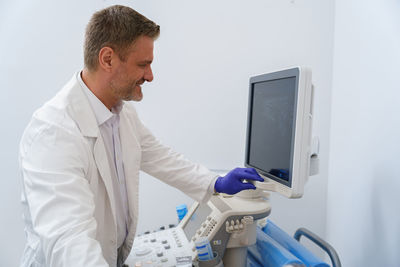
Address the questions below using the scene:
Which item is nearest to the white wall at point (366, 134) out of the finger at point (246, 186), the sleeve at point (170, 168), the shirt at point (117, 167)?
the finger at point (246, 186)

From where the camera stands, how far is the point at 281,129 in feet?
3.51

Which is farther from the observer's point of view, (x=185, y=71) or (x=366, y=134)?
(x=185, y=71)

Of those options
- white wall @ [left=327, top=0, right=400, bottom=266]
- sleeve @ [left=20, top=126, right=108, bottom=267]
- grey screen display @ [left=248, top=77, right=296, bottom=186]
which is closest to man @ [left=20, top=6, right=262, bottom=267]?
sleeve @ [left=20, top=126, right=108, bottom=267]

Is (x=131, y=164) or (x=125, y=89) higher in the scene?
(x=125, y=89)

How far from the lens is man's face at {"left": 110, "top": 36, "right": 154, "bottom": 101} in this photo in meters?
1.12

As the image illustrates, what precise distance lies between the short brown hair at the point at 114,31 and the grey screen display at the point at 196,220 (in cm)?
72

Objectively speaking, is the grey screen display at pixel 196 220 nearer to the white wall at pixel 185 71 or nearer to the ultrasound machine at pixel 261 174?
the ultrasound machine at pixel 261 174

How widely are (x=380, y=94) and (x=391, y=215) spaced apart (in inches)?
16.9

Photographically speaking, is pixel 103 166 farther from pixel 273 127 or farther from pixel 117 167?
pixel 273 127

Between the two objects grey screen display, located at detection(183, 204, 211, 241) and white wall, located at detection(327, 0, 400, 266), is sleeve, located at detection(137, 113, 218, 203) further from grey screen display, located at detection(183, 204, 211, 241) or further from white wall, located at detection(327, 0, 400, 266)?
white wall, located at detection(327, 0, 400, 266)

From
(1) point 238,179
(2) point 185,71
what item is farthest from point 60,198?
(2) point 185,71

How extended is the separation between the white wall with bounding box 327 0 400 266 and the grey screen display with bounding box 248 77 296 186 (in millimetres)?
366

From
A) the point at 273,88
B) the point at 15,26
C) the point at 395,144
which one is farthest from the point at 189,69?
the point at 395,144

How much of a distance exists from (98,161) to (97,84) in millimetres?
283
